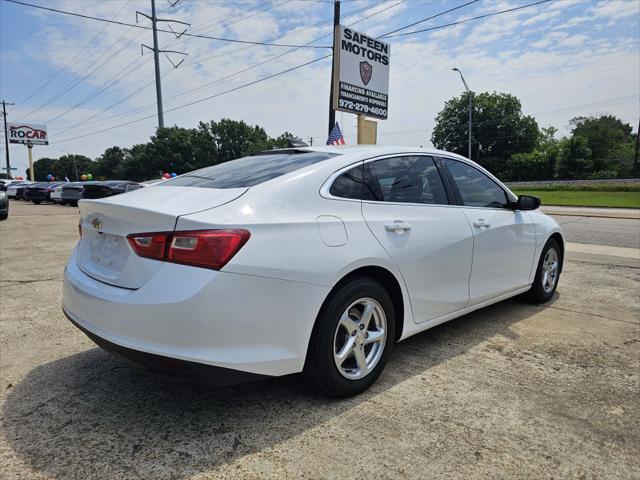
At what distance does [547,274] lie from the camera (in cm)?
466

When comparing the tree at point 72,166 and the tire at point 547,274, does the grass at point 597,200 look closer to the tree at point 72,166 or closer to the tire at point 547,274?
the tire at point 547,274

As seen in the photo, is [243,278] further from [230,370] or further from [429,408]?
[429,408]

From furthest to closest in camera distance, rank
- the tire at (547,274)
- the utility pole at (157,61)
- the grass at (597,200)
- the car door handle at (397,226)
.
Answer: the utility pole at (157,61)
the grass at (597,200)
the tire at (547,274)
the car door handle at (397,226)

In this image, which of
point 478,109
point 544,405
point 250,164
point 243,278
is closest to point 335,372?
point 243,278

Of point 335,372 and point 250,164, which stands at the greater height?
point 250,164

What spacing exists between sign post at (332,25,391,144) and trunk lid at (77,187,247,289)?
11.1 meters

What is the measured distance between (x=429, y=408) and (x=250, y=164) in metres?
1.93

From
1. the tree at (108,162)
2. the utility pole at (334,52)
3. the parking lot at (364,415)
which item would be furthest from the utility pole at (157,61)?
the tree at (108,162)

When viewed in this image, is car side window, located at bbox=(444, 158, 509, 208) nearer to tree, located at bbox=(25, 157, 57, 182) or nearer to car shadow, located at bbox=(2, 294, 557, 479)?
car shadow, located at bbox=(2, 294, 557, 479)

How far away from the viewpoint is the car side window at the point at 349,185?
8.84 ft

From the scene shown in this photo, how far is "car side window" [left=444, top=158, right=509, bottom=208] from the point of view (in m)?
3.60

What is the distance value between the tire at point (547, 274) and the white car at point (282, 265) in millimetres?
1306

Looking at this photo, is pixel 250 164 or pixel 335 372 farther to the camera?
pixel 250 164

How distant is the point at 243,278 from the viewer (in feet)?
6.96
